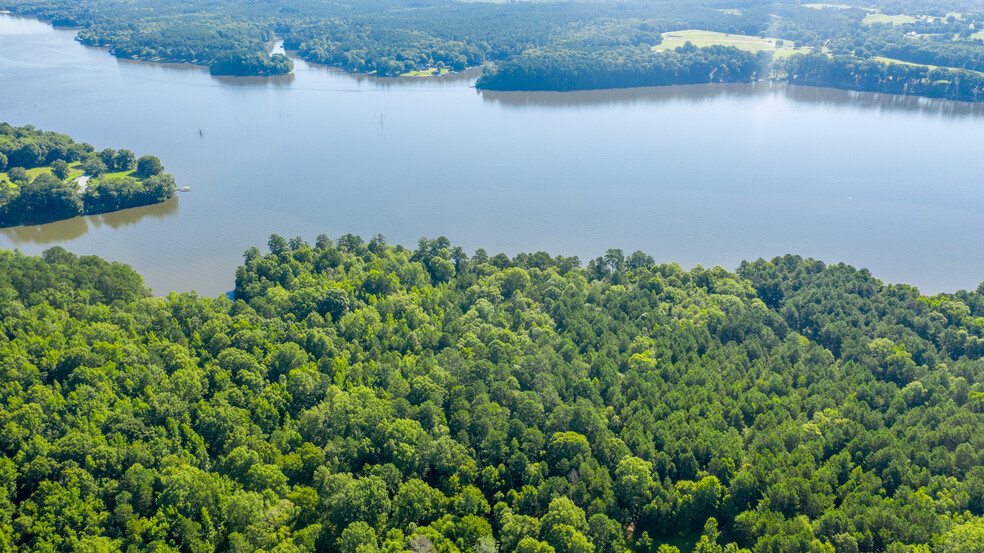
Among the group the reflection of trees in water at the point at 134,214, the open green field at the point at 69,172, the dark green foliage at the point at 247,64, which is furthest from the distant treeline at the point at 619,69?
the reflection of trees in water at the point at 134,214

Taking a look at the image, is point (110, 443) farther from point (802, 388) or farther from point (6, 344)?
point (802, 388)

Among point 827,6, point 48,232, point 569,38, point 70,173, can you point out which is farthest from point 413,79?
point 827,6


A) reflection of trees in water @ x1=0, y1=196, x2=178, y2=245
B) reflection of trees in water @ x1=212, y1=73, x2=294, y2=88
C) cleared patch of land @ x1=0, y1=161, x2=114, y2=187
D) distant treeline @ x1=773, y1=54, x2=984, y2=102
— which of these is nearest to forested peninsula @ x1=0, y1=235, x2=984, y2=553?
reflection of trees in water @ x1=0, y1=196, x2=178, y2=245

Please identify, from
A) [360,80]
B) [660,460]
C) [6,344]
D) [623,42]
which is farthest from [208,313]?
[623,42]

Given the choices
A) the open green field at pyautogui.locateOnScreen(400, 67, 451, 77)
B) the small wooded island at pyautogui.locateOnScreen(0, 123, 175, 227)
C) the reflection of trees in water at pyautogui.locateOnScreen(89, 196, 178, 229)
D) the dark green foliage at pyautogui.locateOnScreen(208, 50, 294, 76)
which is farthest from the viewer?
the open green field at pyautogui.locateOnScreen(400, 67, 451, 77)

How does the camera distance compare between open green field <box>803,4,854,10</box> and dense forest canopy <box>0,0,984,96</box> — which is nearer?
dense forest canopy <box>0,0,984,96</box>

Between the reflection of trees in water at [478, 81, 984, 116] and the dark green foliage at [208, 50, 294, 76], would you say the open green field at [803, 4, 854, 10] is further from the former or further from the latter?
the dark green foliage at [208, 50, 294, 76]

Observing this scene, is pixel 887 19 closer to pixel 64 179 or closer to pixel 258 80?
pixel 258 80
